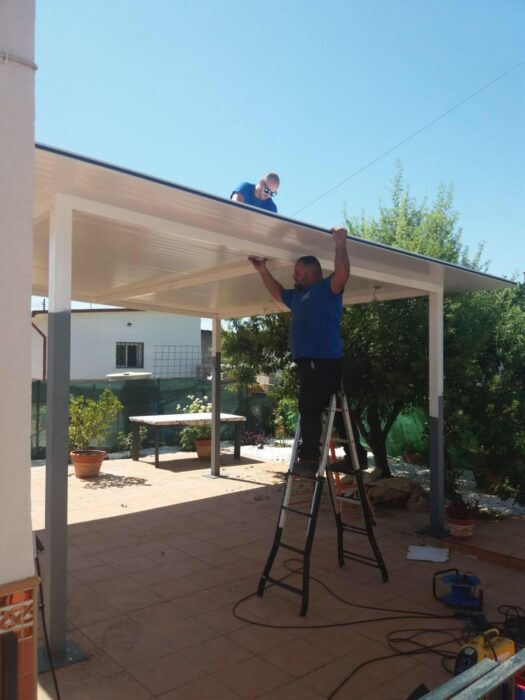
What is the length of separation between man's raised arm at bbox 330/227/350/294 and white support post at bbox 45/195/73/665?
1.87m

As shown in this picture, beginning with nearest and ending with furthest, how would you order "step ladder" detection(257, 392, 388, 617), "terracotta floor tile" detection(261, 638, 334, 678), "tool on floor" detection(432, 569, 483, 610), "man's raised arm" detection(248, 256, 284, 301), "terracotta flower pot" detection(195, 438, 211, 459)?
"terracotta floor tile" detection(261, 638, 334, 678) → "step ladder" detection(257, 392, 388, 617) → "tool on floor" detection(432, 569, 483, 610) → "man's raised arm" detection(248, 256, 284, 301) → "terracotta flower pot" detection(195, 438, 211, 459)

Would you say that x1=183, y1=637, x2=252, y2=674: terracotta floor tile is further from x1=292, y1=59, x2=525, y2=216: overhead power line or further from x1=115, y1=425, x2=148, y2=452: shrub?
x1=115, y1=425, x2=148, y2=452: shrub

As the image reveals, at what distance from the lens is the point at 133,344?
2112 centimetres

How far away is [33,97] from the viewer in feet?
6.30

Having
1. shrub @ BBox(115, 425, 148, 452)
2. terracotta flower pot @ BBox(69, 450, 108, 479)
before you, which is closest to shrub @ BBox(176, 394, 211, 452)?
shrub @ BBox(115, 425, 148, 452)

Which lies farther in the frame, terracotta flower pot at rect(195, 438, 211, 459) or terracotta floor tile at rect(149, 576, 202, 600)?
terracotta flower pot at rect(195, 438, 211, 459)

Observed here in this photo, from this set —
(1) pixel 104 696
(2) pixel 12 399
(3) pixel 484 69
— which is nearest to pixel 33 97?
(2) pixel 12 399

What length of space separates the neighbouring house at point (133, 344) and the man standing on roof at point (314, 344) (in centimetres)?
1642

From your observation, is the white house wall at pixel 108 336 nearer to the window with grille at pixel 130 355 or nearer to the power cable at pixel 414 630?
the window with grille at pixel 130 355

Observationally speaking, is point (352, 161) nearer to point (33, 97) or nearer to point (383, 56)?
point (383, 56)

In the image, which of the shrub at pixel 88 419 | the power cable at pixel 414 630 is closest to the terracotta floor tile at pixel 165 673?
the power cable at pixel 414 630

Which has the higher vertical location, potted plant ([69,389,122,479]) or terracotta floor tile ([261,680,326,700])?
potted plant ([69,389,122,479])

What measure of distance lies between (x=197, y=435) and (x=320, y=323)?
7.27 metres

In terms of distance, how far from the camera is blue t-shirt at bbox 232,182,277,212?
4.83m
